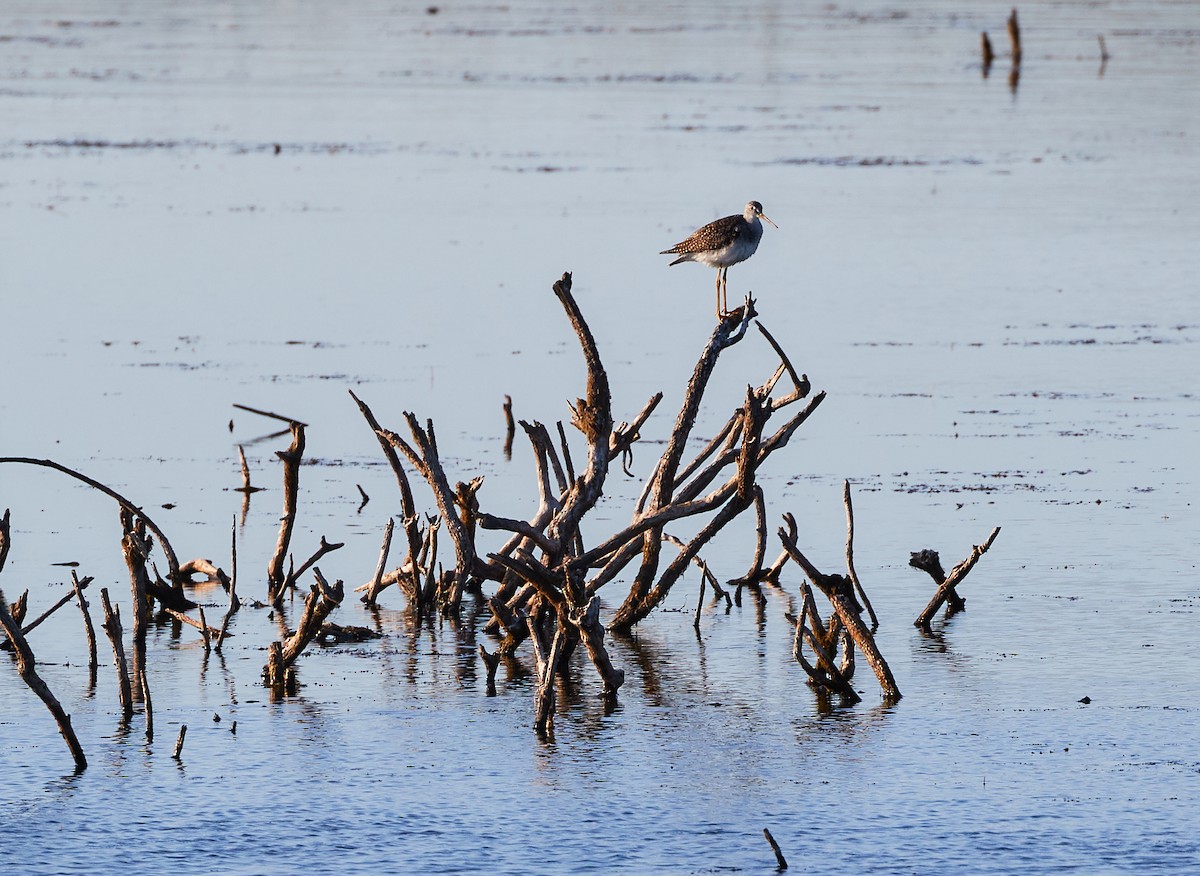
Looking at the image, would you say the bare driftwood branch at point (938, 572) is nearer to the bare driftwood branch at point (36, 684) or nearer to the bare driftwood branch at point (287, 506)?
the bare driftwood branch at point (287, 506)

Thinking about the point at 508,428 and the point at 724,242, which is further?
the point at 508,428

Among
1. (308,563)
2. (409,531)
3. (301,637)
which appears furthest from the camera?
(409,531)

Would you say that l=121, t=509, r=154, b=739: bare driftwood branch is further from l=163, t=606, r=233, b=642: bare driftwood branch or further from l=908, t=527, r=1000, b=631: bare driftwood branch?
l=908, t=527, r=1000, b=631: bare driftwood branch

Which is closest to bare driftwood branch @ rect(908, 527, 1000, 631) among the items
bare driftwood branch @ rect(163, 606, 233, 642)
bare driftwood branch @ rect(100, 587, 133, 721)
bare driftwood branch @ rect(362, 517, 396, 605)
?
bare driftwood branch @ rect(362, 517, 396, 605)

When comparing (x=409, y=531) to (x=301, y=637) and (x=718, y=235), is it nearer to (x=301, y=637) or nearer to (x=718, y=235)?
(x=301, y=637)

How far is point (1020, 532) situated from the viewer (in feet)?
53.2

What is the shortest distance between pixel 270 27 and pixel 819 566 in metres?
72.5

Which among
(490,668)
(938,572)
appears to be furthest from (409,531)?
(938,572)

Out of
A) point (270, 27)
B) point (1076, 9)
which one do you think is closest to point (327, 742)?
point (270, 27)

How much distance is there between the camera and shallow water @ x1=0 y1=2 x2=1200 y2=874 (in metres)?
10.6

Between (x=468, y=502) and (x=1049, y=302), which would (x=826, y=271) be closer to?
(x=1049, y=302)

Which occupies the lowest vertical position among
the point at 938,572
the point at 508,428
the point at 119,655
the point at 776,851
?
the point at 776,851

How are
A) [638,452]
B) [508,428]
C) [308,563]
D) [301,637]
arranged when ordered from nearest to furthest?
[301,637] < [308,563] < [638,452] < [508,428]

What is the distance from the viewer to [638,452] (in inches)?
740
